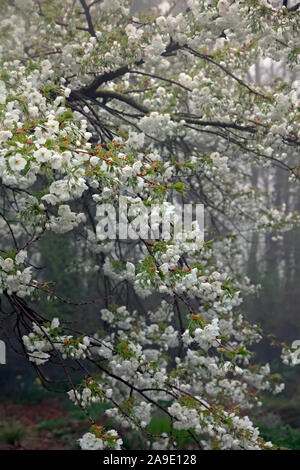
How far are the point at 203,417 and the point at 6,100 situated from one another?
2.56 meters

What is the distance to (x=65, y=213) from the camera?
3070 mm

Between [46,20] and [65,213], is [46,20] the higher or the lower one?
the higher one

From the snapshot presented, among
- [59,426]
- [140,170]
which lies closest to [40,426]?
[59,426]

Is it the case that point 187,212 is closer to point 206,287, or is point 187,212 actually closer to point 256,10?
point 256,10

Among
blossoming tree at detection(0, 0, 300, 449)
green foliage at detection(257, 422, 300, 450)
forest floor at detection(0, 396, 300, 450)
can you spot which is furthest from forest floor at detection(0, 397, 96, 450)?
green foliage at detection(257, 422, 300, 450)

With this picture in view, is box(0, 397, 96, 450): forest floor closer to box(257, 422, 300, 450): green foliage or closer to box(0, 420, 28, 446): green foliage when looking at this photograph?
box(0, 420, 28, 446): green foliage

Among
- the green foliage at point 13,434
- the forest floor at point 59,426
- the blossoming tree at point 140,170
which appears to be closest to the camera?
the blossoming tree at point 140,170

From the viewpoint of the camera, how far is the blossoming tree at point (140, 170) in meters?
2.66

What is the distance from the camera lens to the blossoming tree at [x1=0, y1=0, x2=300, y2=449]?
105 inches

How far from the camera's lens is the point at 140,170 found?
3074 mm

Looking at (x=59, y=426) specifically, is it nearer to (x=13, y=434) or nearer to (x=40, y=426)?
(x=40, y=426)

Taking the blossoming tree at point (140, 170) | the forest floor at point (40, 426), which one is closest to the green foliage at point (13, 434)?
the forest floor at point (40, 426)

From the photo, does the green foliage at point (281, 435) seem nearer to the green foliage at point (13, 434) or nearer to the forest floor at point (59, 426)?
A: the forest floor at point (59, 426)

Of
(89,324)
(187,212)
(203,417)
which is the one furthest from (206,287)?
(89,324)
